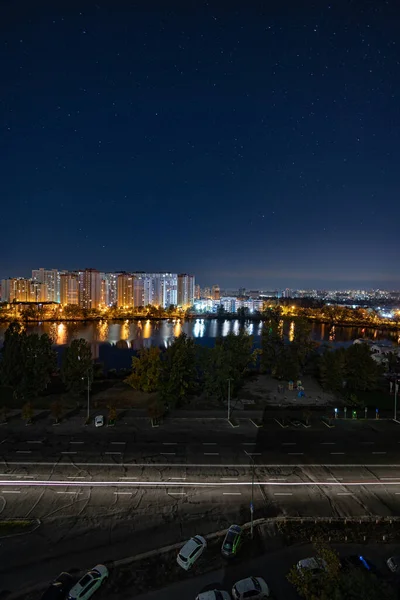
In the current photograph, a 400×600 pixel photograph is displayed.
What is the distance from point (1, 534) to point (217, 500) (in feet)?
13.2

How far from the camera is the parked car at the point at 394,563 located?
18.2 feet

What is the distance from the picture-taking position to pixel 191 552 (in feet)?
18.6

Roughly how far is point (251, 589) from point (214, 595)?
0.53 m

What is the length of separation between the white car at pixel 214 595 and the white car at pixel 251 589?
16 centimetres

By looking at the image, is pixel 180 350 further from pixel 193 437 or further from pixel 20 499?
pixel 20 499

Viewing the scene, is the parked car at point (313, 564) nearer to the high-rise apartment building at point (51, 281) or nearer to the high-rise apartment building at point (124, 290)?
the high-rise apartment building at point (124, 290)

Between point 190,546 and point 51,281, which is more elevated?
point 51,281

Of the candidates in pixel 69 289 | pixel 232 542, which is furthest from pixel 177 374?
pixel 69 289

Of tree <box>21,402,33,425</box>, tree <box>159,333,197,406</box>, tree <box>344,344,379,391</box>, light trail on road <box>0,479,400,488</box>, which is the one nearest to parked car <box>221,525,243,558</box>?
light trail on road <box>0,479,400,488</box>

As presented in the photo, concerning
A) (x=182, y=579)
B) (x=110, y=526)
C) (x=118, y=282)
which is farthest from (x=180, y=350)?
(x=118, y=282)

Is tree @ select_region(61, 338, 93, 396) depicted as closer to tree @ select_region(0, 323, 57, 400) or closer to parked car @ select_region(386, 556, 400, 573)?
tree @ select_region(0, 323, 57, 400)

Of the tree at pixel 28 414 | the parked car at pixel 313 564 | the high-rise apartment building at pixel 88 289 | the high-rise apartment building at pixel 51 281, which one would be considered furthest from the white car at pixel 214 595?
the high-rise apartment building at pixel 51 281

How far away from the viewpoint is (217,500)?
24.5 ft

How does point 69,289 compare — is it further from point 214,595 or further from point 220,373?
point 214,595
